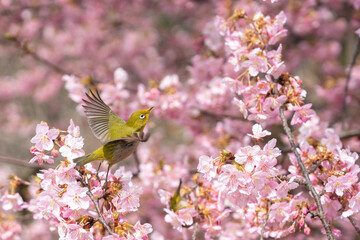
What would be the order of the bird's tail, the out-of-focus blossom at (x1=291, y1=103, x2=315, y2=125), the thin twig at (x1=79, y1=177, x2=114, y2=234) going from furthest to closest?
1. the out-of-focus blossom at (x1=291, y1=103, x2=315, y2=125)
2. the bird's tail
3. the thin twig at (x1=79, y1=177, x2=114, y2=234)

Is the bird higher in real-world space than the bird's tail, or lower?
higher

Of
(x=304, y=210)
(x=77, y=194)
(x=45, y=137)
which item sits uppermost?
(x=45, y=137)

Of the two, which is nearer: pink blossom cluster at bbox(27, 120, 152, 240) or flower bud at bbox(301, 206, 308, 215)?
pink blossom cluster at bbox(27, 120, 152, 240)

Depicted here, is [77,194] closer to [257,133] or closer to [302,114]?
[257,133]

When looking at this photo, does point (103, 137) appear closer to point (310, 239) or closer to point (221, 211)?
point (221, 211)

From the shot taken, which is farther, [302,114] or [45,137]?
[302,114]

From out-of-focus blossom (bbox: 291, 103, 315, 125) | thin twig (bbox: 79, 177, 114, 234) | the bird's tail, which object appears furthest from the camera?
out-of-focus blossom (bbox: 291, 103, 315, 125)

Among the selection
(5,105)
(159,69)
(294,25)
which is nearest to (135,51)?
(159,69)

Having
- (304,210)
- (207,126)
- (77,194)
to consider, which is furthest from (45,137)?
(207,126)

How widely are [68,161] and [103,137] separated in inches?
11.5

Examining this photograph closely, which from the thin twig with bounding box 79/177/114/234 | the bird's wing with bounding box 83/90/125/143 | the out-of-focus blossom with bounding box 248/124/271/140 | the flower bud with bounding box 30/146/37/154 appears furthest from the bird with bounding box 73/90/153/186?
the out-of-focus blossom with bounding box 248/124/271/140

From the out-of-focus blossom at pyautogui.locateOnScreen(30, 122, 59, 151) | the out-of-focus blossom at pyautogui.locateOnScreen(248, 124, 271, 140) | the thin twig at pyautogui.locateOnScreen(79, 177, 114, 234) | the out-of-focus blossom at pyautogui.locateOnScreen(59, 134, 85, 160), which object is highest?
the out-of-focus blossom at pyautogui.locateOnScreen(30, 122, 59, 151)

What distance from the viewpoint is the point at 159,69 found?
221 inches

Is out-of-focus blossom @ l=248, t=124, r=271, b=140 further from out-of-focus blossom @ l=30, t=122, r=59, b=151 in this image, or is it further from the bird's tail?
out-of-focus blossom @ l=30, t=122, r=59, b=151
